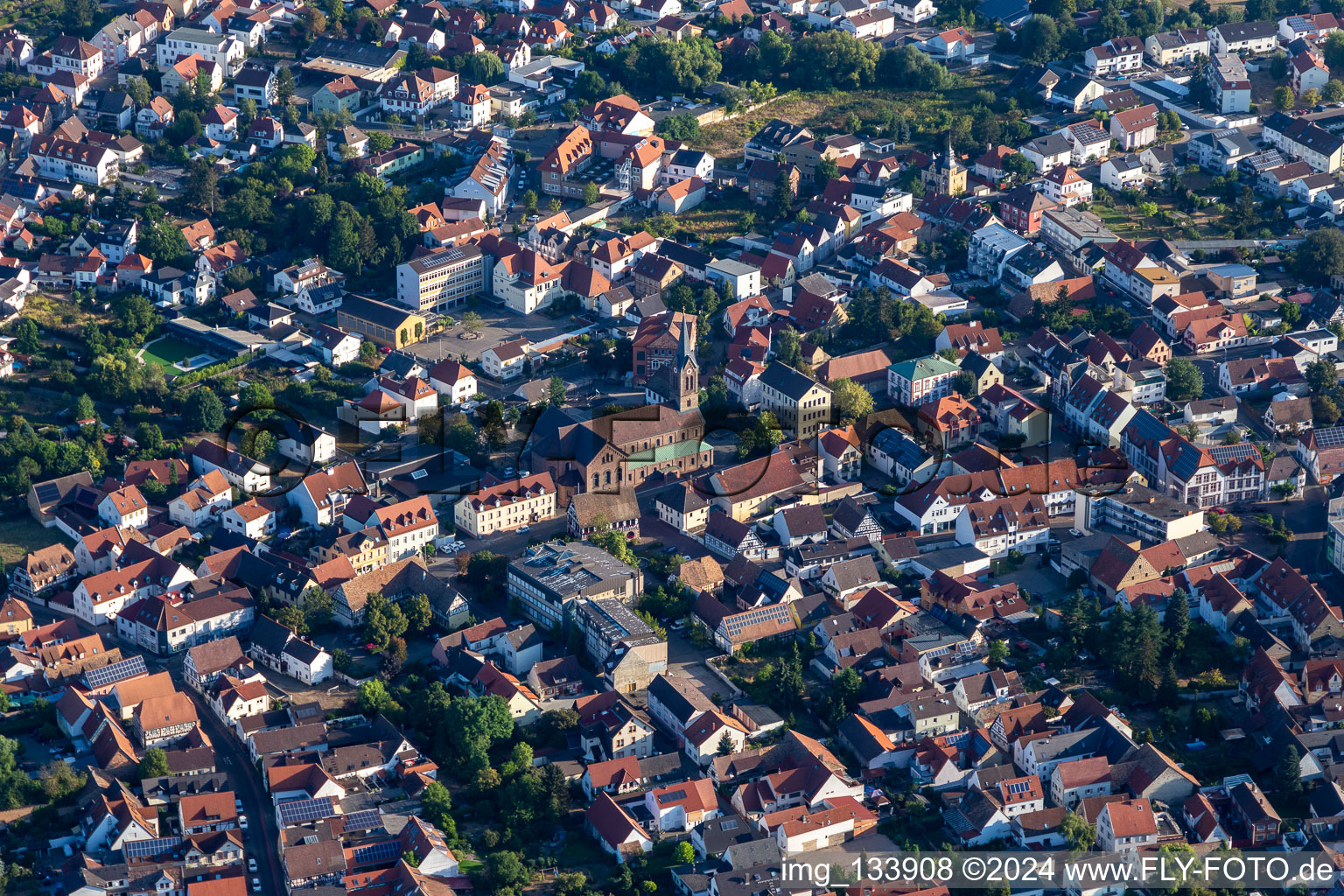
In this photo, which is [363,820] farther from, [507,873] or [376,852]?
[507,873]

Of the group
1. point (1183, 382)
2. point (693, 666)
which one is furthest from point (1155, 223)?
point (693, 666)

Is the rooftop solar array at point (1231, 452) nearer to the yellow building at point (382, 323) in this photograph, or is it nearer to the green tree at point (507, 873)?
the green tree at point (507, 873)

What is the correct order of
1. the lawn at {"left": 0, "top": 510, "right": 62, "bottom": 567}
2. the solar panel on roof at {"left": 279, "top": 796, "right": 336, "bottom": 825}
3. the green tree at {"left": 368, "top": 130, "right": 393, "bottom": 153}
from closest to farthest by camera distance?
the solar panel on roof at {"left": 279, "top": 796, "right": 336, "bottom": 825}
the lawn at {"left": 0, "top": 510, "right": 62, "bottom": 567}
the green tree at {"left": 368, "top": 130, "right": 393, "bottom": 153}

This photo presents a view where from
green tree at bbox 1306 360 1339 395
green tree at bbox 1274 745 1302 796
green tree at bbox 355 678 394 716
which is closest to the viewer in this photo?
green tree at bbox 1274 745 1302 796

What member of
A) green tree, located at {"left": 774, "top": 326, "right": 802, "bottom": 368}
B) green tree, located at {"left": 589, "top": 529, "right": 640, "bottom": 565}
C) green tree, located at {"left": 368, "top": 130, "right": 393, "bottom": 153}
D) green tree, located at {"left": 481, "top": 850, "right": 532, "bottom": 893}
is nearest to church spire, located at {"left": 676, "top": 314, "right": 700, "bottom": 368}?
green tree, located at {"left": 774, "top": 326, "right": 802, "bottom": 368}

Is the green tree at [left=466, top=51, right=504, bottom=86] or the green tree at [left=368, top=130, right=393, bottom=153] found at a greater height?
the green tree at [left=466, top=51, right=504, bottom=86]

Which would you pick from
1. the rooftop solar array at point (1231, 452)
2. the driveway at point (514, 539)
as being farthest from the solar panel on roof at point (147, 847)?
the rooftop solar array at point (1231, 452)

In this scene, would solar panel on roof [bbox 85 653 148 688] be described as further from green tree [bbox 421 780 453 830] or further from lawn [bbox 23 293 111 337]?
lawn [bbox 23 293 111 337]

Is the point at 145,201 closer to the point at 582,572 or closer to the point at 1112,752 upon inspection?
the point at 582,572

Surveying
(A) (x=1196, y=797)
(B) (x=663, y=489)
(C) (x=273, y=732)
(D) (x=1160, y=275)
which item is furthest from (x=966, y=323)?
(C) (x=273, y=732)

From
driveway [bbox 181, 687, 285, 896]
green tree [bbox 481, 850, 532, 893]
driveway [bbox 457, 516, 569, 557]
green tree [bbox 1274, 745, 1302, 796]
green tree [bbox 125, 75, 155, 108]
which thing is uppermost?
green tree [bbox 125, 75, 155, 108]
